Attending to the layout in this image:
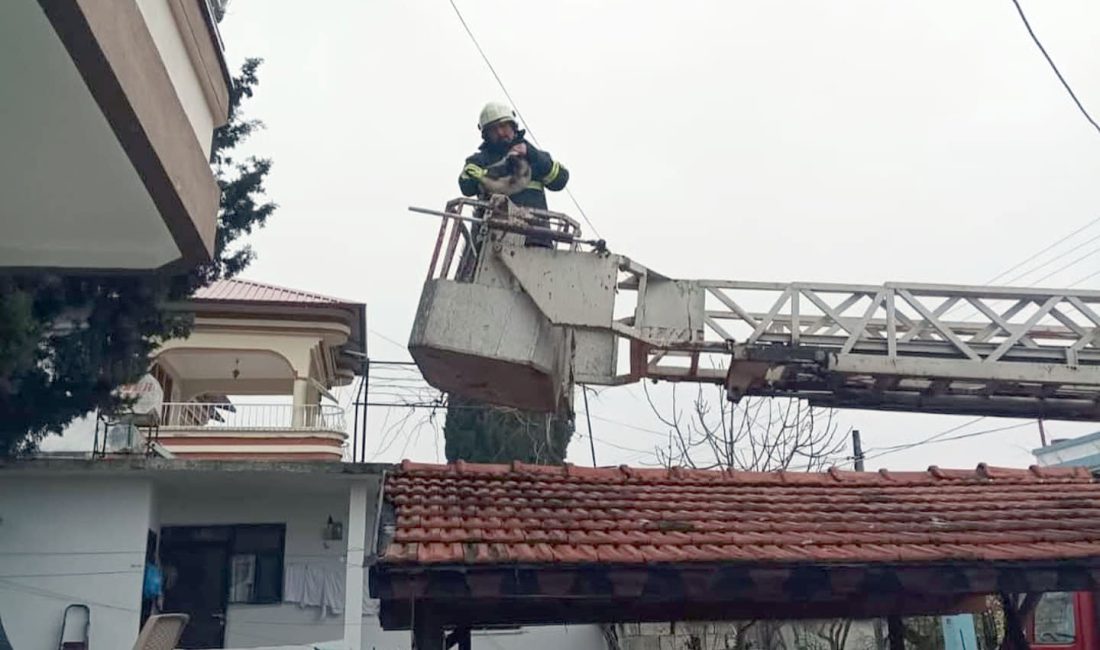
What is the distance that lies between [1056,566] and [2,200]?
24.1ft

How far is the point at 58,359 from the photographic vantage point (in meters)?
9.81

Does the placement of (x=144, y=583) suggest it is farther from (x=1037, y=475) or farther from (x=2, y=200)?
(x=1037, y=475)

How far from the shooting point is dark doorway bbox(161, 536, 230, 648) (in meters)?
13.3

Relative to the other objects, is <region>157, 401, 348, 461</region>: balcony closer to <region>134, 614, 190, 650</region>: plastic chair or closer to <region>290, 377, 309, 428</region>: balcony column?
<region>290, 377, 309, 428</region>: balcony column

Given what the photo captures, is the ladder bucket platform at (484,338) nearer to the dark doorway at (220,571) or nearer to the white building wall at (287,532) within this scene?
the white building wall at (287,532)

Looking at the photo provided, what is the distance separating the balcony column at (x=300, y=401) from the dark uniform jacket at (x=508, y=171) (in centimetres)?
1286

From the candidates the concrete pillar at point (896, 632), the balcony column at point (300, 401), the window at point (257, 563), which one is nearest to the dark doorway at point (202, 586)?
the window at point (257, 563)

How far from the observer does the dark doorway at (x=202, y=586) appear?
43.6ft

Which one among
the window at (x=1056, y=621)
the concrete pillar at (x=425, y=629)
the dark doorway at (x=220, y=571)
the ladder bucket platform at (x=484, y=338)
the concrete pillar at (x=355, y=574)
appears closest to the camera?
the concrete pillar at (x=425, y=629)

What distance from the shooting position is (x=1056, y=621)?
30.7 ft

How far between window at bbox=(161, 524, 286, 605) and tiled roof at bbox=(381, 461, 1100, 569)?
424cm

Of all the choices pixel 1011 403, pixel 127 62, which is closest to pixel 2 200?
pixel 127 62

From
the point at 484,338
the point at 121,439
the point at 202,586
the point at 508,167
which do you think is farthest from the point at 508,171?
the point at 121,439

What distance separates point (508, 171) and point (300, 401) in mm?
13136
